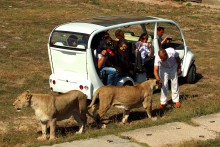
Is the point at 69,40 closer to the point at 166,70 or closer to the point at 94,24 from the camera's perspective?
the point at 94,24

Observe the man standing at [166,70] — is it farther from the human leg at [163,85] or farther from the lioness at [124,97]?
the lioness at [124,97]

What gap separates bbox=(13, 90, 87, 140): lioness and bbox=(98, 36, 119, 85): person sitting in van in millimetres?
1759

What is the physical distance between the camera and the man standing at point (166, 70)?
33.1ft

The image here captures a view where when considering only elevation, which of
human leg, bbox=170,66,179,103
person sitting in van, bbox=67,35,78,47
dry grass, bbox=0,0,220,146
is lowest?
dry grass, bbox=0,0,220,146

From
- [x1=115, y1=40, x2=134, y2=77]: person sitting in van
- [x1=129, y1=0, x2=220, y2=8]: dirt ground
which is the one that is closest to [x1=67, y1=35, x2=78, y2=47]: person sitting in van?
[x1=115, y1=40, x2=134, y2=77]: person sitting in van

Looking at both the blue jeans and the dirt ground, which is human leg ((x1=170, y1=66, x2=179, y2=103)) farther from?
the dirt ground

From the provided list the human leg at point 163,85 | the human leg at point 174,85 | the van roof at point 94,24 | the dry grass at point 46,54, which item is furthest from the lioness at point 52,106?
the human leg at point 174,85

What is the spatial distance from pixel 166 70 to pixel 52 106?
3045mm

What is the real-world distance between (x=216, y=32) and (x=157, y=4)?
28.3ft

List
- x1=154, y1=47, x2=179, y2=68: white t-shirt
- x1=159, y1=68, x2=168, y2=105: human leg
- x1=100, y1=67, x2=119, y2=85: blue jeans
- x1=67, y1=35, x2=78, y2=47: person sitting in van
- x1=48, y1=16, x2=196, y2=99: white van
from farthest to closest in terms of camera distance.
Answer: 1. x1=100, y1=67, x2=119, y2=85: blue jeans
2. x1=159, y1=68, x2=168, y2=105: human leg
3. x1=67, y1=35, x2=78, y2=47: person sitting in van
4. x1=154, y1=47, x2=179, y2=68: white t-shirt
5. x1=48, y1=16, x2=196, y2=99: white van

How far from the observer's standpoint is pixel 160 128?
328 inches

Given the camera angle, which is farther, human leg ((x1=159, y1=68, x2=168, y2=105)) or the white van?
human leg ((x1=159, y1=68, x2=168, y2=105))

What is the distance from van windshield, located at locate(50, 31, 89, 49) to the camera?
10078 millimetres

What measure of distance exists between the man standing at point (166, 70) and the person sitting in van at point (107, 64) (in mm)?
955
